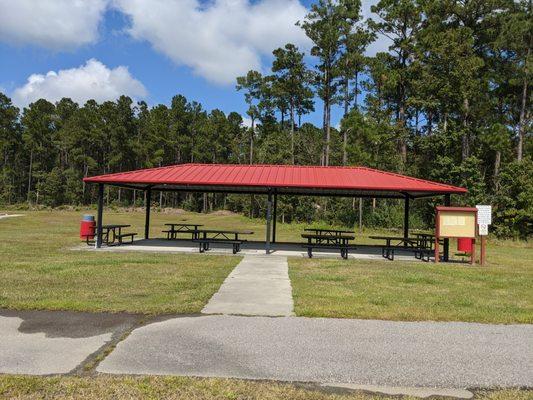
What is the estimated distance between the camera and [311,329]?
5402mm

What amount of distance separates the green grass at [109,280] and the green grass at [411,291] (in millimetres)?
1747

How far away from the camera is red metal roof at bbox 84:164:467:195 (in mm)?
13445

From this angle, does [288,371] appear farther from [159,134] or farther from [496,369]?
[159,134]

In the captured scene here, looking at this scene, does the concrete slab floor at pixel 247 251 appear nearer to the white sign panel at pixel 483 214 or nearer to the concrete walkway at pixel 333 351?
the white sign panel at pixel 483 214

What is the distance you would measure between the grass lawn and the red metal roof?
9.87 metres

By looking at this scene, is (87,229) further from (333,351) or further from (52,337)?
(333,351)

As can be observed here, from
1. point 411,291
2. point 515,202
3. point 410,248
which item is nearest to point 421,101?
point 515,202

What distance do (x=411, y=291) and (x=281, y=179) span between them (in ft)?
22.7

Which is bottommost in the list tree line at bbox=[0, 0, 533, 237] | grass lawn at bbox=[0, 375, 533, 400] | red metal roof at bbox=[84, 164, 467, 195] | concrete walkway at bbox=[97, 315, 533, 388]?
grass lawn at bbox=[0, 375, 533, 400]

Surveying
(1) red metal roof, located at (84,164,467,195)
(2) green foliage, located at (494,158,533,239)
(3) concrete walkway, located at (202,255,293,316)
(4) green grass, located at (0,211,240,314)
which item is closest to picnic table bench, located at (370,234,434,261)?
(1) red metal roof, located at (84,164,467,195)

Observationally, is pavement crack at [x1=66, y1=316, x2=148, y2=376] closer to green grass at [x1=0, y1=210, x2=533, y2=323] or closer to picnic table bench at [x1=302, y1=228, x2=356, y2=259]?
green grass at [x1=0, y1=210, x2=533, y2=323]

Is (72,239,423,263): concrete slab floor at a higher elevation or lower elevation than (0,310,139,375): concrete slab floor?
higher

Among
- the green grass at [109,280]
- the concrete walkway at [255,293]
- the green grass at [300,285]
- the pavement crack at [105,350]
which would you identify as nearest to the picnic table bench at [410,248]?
the green grass at [300,285]

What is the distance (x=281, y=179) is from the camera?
1431cm
